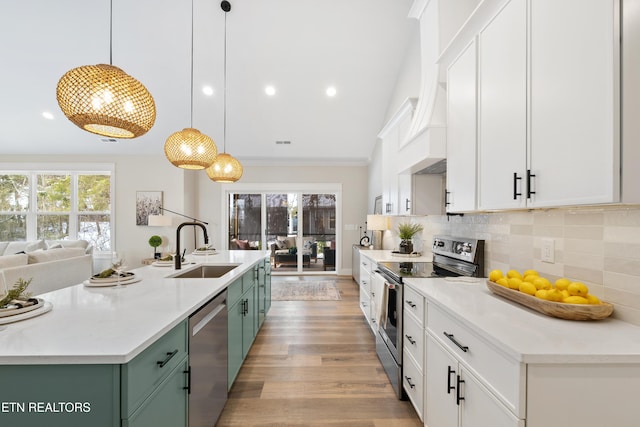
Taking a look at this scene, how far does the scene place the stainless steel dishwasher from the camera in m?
1.41

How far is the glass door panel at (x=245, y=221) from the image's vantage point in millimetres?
6391

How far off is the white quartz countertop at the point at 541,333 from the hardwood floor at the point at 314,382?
1084mm

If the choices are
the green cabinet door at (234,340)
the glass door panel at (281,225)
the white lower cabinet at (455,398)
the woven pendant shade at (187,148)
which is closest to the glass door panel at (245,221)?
the glass door panel at (281,225)

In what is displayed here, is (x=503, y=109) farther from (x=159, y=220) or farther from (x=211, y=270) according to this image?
(x=159, y=220)

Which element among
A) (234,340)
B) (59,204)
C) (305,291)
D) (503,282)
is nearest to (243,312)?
(234,340)

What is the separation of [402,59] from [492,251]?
3336mm

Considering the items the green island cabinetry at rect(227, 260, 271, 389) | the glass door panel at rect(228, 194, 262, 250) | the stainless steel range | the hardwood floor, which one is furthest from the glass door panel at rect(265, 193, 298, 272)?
the stainless steel range

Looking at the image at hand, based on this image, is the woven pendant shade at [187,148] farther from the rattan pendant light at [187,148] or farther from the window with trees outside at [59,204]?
the window with trees outside at [59,204]

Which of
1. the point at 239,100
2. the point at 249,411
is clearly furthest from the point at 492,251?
the point at 239,100

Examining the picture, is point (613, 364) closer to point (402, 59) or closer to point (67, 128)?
point (402, 59)

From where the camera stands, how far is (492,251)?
78.5 inches

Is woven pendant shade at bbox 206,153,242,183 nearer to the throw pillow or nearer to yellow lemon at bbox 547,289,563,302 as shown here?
the throw pillow

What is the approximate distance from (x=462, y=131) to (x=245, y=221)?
17.6 ft

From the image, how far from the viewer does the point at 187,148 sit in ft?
7.90
